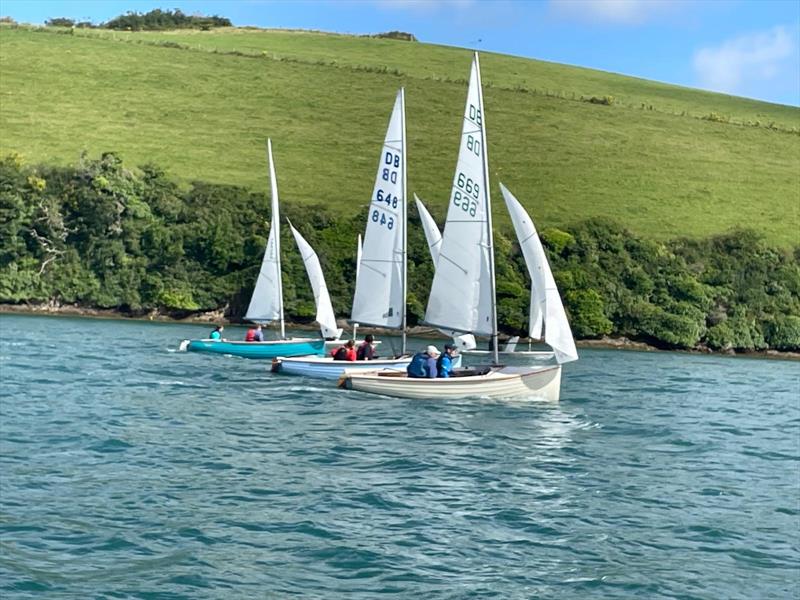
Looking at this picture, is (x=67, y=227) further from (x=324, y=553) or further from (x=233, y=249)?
(x=324, y=553)

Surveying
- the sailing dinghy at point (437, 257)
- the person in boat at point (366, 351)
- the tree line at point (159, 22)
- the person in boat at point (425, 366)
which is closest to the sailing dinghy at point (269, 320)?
the sailing dinghy at point (437, 257)

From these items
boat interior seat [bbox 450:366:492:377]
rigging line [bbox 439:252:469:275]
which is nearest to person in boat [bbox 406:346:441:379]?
boat interior seat [bbox 450:366:492:377]

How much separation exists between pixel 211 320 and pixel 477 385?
173ft

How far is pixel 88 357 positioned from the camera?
44094mm

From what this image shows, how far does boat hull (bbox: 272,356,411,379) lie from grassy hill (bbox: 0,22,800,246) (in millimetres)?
48599

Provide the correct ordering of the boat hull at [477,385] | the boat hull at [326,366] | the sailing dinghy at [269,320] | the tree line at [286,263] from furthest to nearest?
the tree line at [286,263] → the sailing dinghy at [269,320] → the boat hull at [326,366] → the boat hull at [477,385]

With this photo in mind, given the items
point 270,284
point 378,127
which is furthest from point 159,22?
point 270,284

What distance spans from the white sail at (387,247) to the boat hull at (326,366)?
2332 millimetres

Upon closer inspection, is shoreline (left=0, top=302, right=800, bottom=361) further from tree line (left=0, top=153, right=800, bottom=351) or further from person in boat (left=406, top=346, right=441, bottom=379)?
person in boat (left=406, top=346, right=441, bottom=379)

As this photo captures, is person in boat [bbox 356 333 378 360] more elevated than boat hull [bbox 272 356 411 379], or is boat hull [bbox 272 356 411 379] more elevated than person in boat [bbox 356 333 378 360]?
person in boat [bbox 356 333 378 360]

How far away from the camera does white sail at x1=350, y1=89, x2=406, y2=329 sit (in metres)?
39.8

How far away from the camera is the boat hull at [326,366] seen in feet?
123

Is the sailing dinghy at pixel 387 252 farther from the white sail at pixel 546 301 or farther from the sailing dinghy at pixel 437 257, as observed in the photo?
the white sail at pixel 546 301

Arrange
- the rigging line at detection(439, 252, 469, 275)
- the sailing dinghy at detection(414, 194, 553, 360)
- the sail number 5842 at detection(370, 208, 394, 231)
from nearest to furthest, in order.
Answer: the rigging line at detection(439, 252, 469, 275)
the sail number 5842 at detection(370, 208, 394, 231)
the sailing dinghy at detection(414, 194, 553, 360)
